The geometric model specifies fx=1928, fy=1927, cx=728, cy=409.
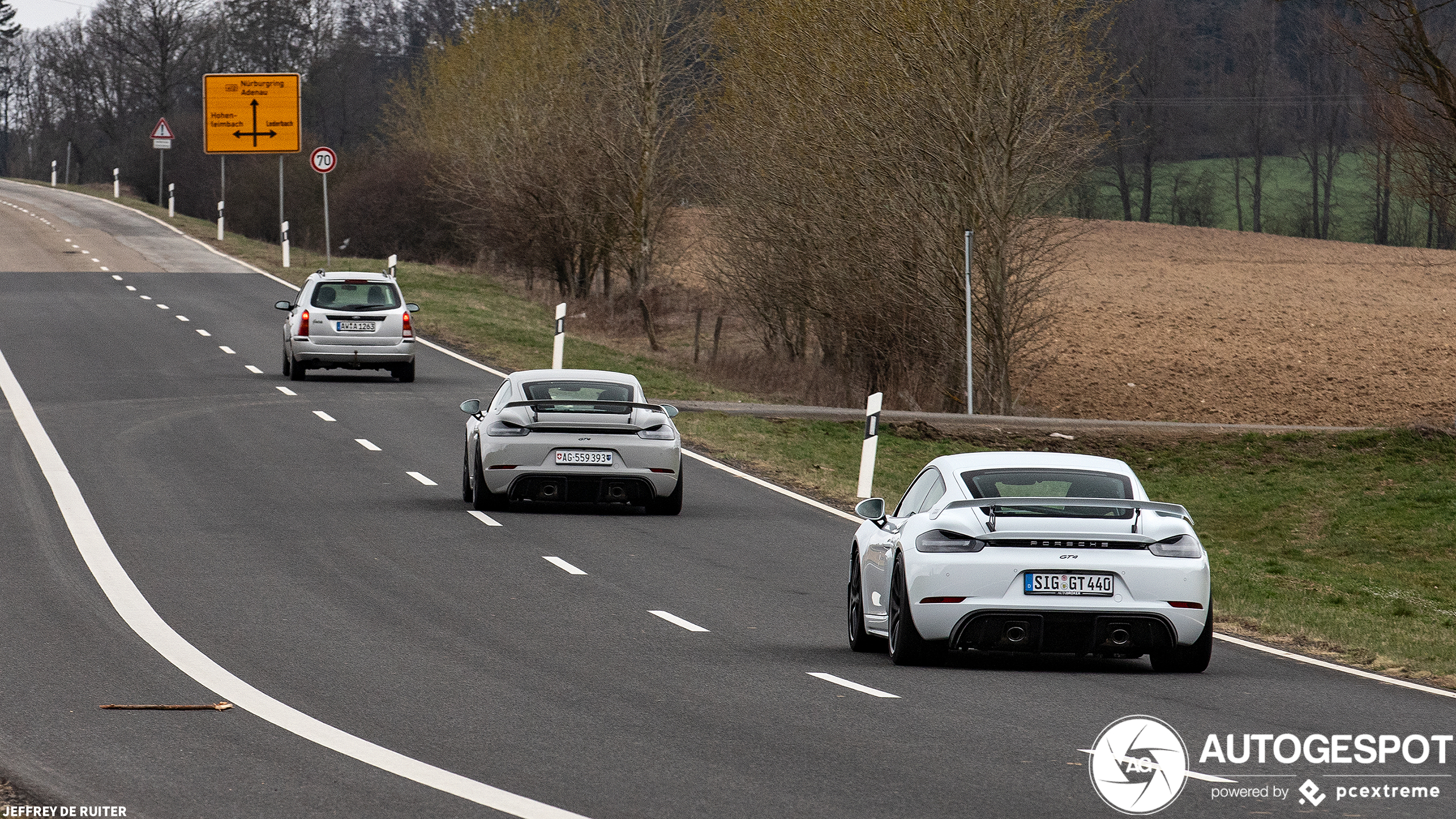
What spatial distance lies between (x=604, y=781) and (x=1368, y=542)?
57.7ft

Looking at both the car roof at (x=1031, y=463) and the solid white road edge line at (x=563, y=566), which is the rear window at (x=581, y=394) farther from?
the car roof at (x=1031, y=463)

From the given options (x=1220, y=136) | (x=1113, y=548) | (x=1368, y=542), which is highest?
(x=1220, y=136)

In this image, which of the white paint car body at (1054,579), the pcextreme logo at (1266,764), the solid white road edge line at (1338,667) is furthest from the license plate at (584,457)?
the pcextreme logo at (1266,764)

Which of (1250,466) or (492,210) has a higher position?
(492,210)

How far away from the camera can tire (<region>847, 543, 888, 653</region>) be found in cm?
1170

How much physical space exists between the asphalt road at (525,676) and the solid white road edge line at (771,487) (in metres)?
0.28

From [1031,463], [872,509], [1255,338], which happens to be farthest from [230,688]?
[1255,338]

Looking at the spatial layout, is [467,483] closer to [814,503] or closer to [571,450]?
[571,450]

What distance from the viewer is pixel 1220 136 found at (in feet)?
349

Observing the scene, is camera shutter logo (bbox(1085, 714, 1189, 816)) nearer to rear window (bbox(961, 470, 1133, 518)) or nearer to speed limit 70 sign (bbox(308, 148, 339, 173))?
rear window (bbox(961, 470, 1133, 518))

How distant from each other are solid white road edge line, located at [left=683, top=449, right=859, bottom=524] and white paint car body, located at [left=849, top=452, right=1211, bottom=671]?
8.71 m

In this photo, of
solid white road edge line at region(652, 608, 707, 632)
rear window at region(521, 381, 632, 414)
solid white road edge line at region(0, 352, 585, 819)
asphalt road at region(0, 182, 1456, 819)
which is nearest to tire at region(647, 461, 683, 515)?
asphalt road at region(0, 182, 1456, 819)

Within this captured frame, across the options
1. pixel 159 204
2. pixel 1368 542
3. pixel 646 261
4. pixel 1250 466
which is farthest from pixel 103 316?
pixel 159 204

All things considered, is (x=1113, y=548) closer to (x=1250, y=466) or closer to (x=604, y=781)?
(x=604, y=781)
